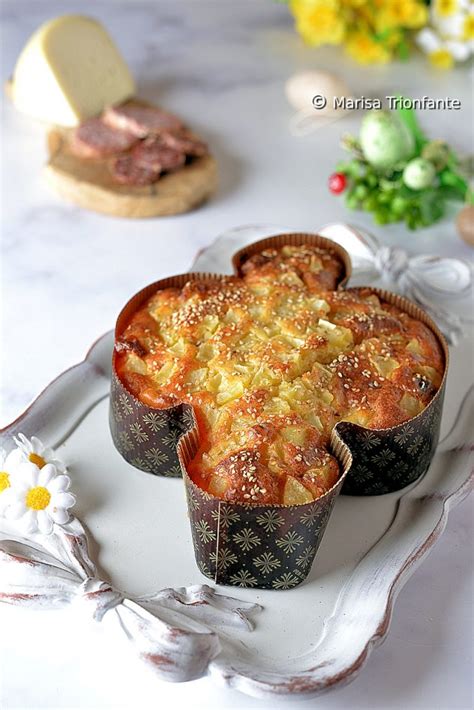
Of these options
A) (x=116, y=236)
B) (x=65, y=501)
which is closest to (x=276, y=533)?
(x=65, y=501)

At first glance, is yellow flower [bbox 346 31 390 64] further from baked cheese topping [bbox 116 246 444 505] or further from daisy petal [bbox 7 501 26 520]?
daisy petal [bbox 7 501 26 520]

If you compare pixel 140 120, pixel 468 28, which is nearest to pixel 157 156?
pixel 140 120

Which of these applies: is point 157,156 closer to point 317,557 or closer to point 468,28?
point 468,28

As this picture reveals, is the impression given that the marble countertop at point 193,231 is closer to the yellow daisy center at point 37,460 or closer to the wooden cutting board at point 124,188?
the wooden cutting board at point 124,188

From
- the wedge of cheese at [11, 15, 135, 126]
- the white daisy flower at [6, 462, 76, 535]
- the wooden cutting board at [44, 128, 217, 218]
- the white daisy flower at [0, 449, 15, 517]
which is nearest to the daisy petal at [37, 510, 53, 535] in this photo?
the white daisy flower at [6, 462, 76, 535]

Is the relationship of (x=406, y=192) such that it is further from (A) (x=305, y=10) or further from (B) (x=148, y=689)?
(B) (x=148, y=689)

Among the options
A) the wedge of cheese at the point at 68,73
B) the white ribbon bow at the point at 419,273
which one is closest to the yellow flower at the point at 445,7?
the wedge of cheese at the point at 68,73

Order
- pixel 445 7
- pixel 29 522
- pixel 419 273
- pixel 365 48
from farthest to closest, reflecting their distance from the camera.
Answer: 1. pixel 365 48
2. pixel 445 7
3. pixel 419 273
4. pixel 29 522
